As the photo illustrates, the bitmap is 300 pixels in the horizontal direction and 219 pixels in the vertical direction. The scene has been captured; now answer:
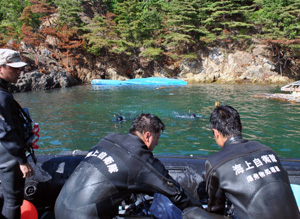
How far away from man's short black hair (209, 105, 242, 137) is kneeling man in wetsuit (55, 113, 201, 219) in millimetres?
603

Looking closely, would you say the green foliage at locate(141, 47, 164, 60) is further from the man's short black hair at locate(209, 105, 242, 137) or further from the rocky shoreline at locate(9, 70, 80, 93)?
the man's short black hair at locate(209, 105, 242, 137)

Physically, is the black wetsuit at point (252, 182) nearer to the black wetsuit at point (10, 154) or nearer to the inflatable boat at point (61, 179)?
the inflatable boat at point (61, 179)

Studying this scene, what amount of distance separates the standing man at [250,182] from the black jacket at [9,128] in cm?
165

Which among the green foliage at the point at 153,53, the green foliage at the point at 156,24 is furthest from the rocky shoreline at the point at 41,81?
the green foliage at the point at 153,53

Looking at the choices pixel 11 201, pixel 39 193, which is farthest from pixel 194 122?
pixel 11 201

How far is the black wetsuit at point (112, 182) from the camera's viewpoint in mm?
1688

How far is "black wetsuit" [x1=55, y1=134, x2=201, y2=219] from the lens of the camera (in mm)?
1688

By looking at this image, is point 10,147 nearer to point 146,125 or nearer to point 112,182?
point 112,182

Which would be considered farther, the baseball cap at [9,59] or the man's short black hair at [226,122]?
the baseball cap at [9,59]

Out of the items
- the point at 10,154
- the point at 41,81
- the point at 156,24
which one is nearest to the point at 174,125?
the point at 10,154

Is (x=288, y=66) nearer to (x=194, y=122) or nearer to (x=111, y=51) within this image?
(x=111, y=51)

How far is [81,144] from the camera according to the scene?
664 cm

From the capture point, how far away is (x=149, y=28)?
28.0 metres

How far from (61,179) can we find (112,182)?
1490 millimetres
